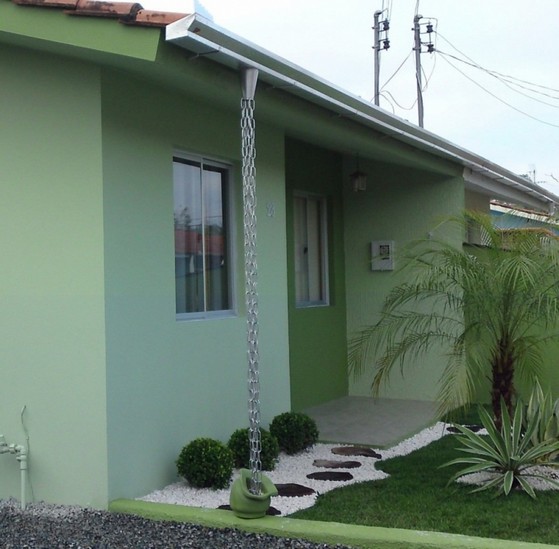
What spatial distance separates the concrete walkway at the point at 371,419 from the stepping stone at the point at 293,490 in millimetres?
1950

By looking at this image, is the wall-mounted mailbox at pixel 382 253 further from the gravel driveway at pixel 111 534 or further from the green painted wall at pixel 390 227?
the gravel driveway at pixel 111 534

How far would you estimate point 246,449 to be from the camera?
7.13 m

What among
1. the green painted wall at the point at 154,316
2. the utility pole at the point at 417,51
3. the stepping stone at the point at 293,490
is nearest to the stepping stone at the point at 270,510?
the stepping stone at the point at 293,490

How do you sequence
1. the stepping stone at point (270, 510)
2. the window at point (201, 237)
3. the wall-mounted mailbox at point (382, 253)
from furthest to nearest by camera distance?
the wall-mounted mailbox at point (382, 253) < the window at point (201, 237) < the stepping stone at point (270, 510)

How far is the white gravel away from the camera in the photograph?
6195 millimetres

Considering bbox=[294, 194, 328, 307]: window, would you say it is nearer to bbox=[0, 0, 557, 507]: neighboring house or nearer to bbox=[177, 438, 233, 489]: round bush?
bbox=[0, 0, 557, 507]: neighboring house

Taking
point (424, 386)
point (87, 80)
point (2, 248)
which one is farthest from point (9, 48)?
point (424, 386)

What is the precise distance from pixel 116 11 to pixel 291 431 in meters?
4.28

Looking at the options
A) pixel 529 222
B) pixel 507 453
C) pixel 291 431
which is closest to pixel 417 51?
pixel 529 222

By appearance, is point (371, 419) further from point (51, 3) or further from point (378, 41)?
point (378, 41)

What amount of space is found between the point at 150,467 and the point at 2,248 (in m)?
2.13

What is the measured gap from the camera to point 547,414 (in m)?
7.06

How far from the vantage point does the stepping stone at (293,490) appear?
6.47 meters

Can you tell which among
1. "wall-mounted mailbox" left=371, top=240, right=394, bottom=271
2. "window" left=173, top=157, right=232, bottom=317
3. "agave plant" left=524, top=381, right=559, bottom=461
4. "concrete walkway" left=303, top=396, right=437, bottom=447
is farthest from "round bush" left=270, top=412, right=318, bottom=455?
"wall-mounted mailbox" left=371, top=240, right=394, bottom=271
